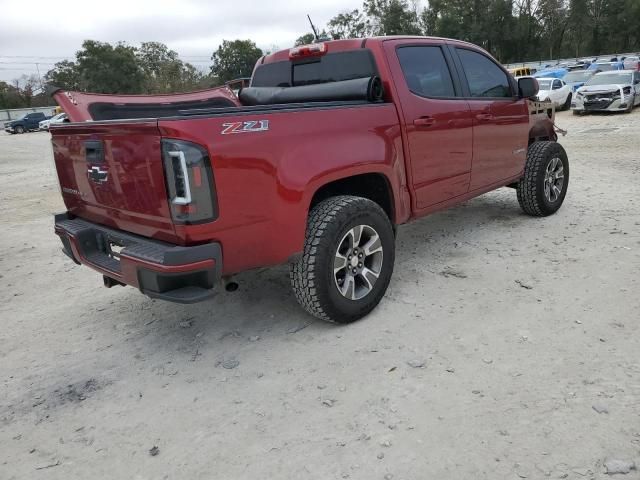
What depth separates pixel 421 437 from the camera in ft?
7.97

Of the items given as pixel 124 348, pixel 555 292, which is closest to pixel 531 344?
pixel 555 292

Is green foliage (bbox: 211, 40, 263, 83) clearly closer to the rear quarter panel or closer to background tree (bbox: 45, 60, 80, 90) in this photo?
background tree (bbox: 45, 60, 80, 90)

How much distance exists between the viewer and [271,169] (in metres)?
2.91

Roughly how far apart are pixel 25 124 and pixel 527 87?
142ft

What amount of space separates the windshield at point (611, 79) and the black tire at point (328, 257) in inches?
739

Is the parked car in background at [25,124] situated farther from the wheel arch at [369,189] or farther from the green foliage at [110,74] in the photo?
the wheel arch at [369,189]

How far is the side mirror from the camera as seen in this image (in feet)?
16.6

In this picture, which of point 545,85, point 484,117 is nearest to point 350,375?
point 484,117

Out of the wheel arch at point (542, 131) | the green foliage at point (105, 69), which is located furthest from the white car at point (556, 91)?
the green foliage at point (105, 69)

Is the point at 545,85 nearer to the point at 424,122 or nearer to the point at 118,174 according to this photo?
the point at 424,122

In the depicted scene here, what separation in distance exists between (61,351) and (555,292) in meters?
3.58

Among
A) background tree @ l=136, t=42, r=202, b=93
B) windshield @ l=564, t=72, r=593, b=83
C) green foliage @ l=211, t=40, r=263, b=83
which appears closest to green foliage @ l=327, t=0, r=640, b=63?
green foliage @ l=211, t=40, r=263, b=83

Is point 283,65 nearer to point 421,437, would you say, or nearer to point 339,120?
point 339,120

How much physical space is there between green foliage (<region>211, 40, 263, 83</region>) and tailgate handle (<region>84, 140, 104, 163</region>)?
Answer: 64679mm
